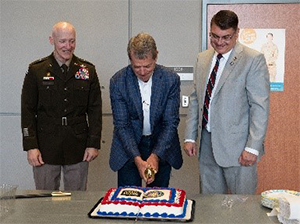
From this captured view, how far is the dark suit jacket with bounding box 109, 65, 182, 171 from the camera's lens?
2.41 m

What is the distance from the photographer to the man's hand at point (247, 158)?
2.27 meters

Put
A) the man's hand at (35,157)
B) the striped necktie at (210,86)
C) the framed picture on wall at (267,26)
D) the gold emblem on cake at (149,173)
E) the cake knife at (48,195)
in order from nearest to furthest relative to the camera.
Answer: the cake knife at (48,195) < the gold emblem on cake at (149,173) < the striped necktie at (210,86) < the man's hand at (35,157) < the framed picture on wall at (267,26)

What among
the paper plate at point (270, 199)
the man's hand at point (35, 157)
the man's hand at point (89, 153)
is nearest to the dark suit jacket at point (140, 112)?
the man's hand at point (89, 153)

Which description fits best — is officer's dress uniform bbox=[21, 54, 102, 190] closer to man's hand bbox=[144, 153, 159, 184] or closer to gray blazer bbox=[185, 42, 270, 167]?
man's hand bbox=[144, 153, 159, 184]

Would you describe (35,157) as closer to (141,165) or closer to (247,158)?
(141,165)

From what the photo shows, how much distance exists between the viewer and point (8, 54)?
3.72m

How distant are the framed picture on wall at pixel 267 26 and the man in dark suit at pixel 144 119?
1.27m

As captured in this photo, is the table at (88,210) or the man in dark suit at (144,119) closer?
the table at (88,210)

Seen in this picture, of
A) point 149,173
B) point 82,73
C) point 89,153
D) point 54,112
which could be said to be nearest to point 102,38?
point 82,73

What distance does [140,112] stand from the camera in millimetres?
2414

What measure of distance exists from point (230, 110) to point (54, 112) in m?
1.10

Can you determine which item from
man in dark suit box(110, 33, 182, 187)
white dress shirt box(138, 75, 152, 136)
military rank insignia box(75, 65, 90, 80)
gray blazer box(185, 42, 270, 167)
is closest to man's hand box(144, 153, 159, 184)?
man in dark suit box(110, 33, 182, 187)

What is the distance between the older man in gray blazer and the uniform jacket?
0.74 meters

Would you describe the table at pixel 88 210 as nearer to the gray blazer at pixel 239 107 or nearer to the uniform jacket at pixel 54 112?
the gray blazer at pixel 239 107
